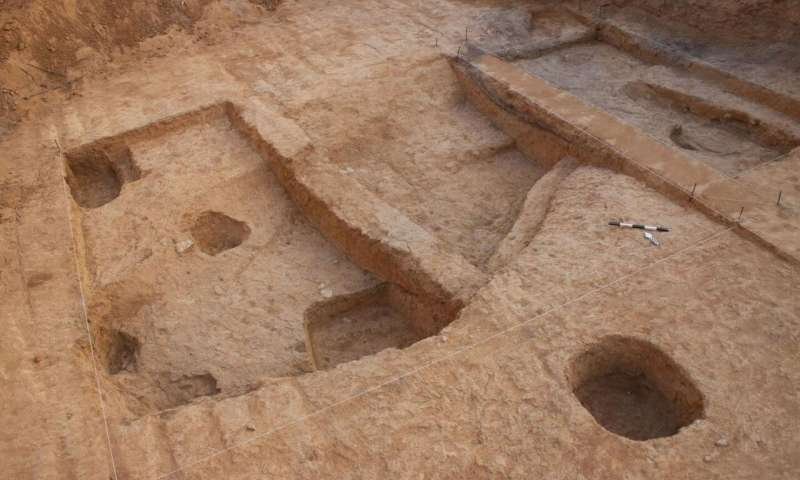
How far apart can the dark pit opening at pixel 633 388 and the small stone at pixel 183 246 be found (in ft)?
9.63

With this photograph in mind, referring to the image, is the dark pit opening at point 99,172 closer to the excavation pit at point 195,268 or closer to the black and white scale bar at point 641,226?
the excavation pit at point 195,268

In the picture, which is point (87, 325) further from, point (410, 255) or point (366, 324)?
point (410, 255)

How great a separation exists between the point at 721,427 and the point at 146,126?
4.99 meters

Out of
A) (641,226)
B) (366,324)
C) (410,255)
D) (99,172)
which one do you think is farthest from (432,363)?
(99,172)

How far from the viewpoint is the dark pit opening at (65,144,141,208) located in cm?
547

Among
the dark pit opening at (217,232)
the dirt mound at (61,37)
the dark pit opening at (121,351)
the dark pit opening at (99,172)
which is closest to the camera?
the dark pit opening at (121,351)

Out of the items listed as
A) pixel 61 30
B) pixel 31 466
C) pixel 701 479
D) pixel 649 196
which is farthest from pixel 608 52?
pixel 31 466

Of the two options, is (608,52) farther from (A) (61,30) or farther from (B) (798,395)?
(A) (61,30)

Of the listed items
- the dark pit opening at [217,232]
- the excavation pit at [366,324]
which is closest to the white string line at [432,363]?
the excavation pit at [366,324]

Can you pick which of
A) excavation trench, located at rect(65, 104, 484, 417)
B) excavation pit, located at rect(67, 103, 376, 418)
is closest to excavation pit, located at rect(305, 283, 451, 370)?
excavation trench, located at rect(65, 104, 484, 417)

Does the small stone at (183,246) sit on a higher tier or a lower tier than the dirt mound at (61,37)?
lower

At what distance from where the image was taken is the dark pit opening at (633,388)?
10.9 ft

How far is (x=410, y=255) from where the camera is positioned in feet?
13.9

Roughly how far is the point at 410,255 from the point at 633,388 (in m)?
1.58
